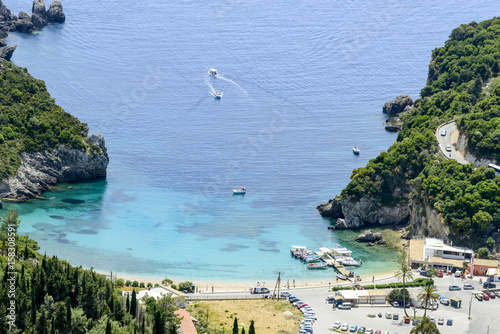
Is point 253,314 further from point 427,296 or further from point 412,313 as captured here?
point 427,296

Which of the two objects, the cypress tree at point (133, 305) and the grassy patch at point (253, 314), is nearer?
the cypress tree at point (133, 305)

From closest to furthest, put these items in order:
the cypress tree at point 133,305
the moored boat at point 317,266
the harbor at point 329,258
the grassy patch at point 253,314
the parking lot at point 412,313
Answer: the cypress tree at point 133,305, the grassy patch at point 253,314, the parking lot at point 412,313, the harbor at point 329,258, the moored boat at point 317,266

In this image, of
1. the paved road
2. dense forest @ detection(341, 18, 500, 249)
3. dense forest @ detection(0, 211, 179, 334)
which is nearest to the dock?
dense forest @ detection(341, 18, 500, 249)

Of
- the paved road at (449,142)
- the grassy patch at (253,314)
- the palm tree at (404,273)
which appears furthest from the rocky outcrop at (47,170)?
the paved road at (449,142)

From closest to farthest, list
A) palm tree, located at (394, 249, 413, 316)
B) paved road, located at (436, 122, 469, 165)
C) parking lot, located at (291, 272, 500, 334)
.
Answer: parking lot, located at (291, 272, 500, 334) < palm tree, located at (394, 249, 413, 316) < paved road, located at (436, 122, 469, 165)

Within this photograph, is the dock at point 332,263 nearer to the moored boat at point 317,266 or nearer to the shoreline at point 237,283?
the moored boat at point 317,266

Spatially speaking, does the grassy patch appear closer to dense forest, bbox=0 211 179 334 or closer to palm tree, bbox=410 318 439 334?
dense forest, bbox=0 211 179 334
